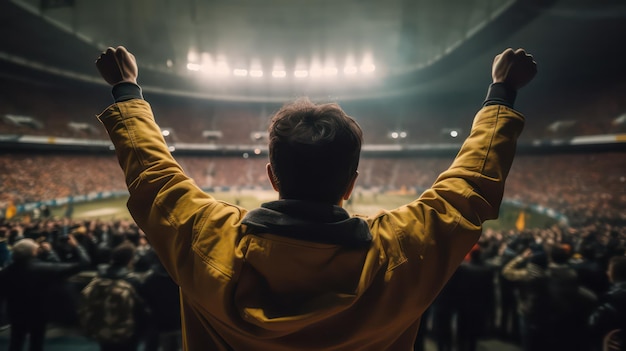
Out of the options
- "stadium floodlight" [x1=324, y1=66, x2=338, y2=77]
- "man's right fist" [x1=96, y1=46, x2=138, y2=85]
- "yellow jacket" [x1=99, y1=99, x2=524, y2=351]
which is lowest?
"yellow jacket" [x1=99, y1=99, x2=524, y2=351]

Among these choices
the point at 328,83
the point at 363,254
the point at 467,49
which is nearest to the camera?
the point at 363,254

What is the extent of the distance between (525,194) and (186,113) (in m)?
35.7

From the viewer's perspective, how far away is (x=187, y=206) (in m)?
0.93

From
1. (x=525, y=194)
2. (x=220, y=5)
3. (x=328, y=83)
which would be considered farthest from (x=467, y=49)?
(x=328, y=83)

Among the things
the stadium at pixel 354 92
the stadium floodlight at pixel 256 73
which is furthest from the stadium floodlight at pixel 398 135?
→ the stadium floodlight at pixel 256 73

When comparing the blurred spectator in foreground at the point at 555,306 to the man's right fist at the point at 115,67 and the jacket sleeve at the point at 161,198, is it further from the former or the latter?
the man's right fist at the point at 115,67

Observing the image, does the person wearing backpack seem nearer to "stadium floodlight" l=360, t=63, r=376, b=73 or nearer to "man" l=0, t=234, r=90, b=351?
"man" l=0, t=234, r=90, b=351

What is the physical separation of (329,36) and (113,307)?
69.3ft

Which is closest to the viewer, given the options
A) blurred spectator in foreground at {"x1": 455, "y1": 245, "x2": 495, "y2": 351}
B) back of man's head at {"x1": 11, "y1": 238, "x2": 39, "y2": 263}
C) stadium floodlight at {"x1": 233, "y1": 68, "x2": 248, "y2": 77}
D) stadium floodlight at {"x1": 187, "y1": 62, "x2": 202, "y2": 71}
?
back of man's head at {"x1": 11, "y1": 238, "x2": 39, "y2": 263}

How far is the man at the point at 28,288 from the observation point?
10.8 ft

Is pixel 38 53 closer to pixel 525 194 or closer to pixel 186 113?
pixel 186 113

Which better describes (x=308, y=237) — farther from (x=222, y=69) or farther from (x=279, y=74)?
(x=279, y=74)

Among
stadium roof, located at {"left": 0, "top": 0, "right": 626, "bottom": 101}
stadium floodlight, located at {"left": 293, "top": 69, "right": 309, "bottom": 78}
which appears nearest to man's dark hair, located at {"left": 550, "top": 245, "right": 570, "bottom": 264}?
stadium roof, located at {"left": 0, "top": 0, "right": 626, "bottom": 101}

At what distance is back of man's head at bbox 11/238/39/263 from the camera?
325 centimetres
